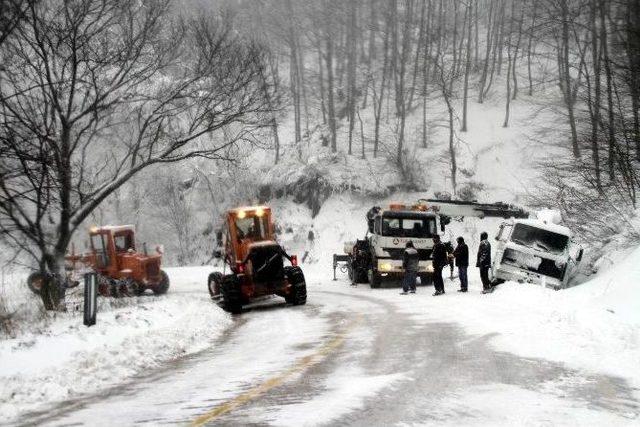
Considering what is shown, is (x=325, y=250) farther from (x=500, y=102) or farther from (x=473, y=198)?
(x=500, y=102)

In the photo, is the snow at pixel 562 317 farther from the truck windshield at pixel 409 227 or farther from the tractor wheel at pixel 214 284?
the tractor wheel at pixel 214 284

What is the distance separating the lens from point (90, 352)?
9.38 m

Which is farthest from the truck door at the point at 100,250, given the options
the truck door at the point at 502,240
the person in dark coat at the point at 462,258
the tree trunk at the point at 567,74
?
the tree trunk at the point at 567,74

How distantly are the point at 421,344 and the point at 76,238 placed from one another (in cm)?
4524

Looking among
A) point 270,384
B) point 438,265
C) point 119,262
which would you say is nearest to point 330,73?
point 119,262

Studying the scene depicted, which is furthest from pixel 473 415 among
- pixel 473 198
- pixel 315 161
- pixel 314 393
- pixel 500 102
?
pixel 500 102

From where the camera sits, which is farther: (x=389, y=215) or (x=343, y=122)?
(x=343, y=122)

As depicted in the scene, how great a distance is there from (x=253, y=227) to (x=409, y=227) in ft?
20.5

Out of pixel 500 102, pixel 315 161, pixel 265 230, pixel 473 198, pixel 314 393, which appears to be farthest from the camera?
pixel 500 102

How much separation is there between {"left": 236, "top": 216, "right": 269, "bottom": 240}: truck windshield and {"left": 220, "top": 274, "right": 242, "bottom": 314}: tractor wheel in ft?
9.23

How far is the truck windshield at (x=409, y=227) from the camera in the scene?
22.8m

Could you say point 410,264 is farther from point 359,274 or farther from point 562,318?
point 562,318

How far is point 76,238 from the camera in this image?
5031 centimetres

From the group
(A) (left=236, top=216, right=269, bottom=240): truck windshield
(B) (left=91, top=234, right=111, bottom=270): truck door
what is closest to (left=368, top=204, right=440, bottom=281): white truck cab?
(A) (left=236, top=216, right=269, bottom=240): truck windshield
